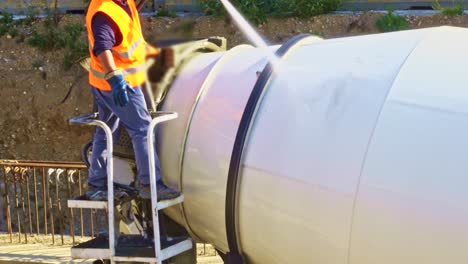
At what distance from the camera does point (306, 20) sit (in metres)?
14.2

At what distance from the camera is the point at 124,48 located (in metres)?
3.60

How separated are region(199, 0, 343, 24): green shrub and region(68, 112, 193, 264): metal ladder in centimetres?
1086

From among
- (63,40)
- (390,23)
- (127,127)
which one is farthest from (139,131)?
(63,40)

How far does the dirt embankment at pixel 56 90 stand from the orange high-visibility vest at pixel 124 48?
9.73m

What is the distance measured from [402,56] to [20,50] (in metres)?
13.5

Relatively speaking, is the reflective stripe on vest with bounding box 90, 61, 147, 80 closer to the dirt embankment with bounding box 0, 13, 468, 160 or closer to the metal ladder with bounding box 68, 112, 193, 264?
the metal ladder with bounding box 68, 112, 193, 264

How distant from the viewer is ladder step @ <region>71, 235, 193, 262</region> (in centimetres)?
334

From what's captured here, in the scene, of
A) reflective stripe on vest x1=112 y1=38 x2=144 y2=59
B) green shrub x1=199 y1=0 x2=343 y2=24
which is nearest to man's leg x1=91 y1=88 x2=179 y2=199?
reflective stripe on vest x1=112 y1=38 x2=144 y2=59

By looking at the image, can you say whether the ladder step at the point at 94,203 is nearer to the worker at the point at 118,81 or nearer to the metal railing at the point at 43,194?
the worker at the point at 118,81

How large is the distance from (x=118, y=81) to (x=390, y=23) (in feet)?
34.6

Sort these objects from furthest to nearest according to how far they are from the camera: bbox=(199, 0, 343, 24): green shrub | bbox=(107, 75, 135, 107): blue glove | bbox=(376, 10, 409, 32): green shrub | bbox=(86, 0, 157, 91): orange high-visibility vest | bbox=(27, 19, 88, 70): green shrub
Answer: bbox=(27, 19, 88, 70): green shrub, bbox=(199, 0, 343, 24): green shrub, bbox=(376, 10, 409, 32): green shrub, bbox=(86, 0, 157, 91): orange high-visibility vest, bbox=(107, 75, 135, 107): blue glove

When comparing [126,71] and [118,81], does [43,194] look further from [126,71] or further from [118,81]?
[118,81]

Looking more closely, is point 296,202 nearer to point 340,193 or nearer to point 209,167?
point 340,193

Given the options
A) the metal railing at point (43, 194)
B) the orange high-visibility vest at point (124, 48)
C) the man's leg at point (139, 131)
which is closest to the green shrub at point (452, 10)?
the metal railing at point (43, 194)
